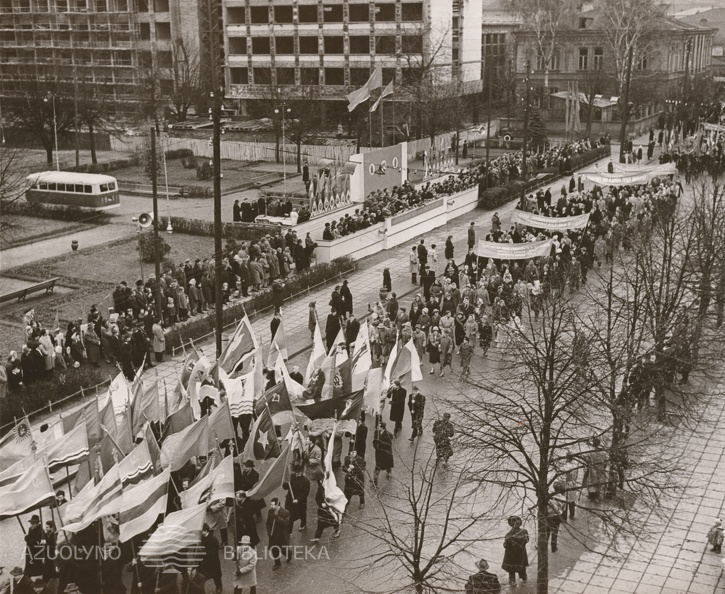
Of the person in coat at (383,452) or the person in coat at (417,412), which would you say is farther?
the person in coat at (417,412)

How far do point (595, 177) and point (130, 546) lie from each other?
28.2m

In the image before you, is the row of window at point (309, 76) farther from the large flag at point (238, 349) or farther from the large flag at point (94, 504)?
the large flag at point (94, 504)

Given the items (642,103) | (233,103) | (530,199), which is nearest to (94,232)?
(530,199)

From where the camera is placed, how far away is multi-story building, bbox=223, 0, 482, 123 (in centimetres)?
6875

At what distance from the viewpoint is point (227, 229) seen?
38375mm

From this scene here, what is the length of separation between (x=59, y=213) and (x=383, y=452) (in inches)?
1183

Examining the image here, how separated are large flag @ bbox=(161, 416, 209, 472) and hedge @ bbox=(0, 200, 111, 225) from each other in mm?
28474

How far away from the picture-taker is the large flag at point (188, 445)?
1552cm

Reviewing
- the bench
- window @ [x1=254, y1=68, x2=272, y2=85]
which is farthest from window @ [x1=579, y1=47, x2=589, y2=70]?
the bench

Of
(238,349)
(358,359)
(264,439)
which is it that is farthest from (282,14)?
(264,439)

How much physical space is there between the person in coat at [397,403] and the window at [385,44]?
52713 millimetres

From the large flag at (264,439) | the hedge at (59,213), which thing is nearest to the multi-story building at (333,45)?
the hedge at (59,213)

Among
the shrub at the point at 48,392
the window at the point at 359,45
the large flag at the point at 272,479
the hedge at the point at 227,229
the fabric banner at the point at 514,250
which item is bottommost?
the shrub at the point at 48,392

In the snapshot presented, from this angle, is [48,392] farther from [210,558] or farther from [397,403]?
[210,558]
